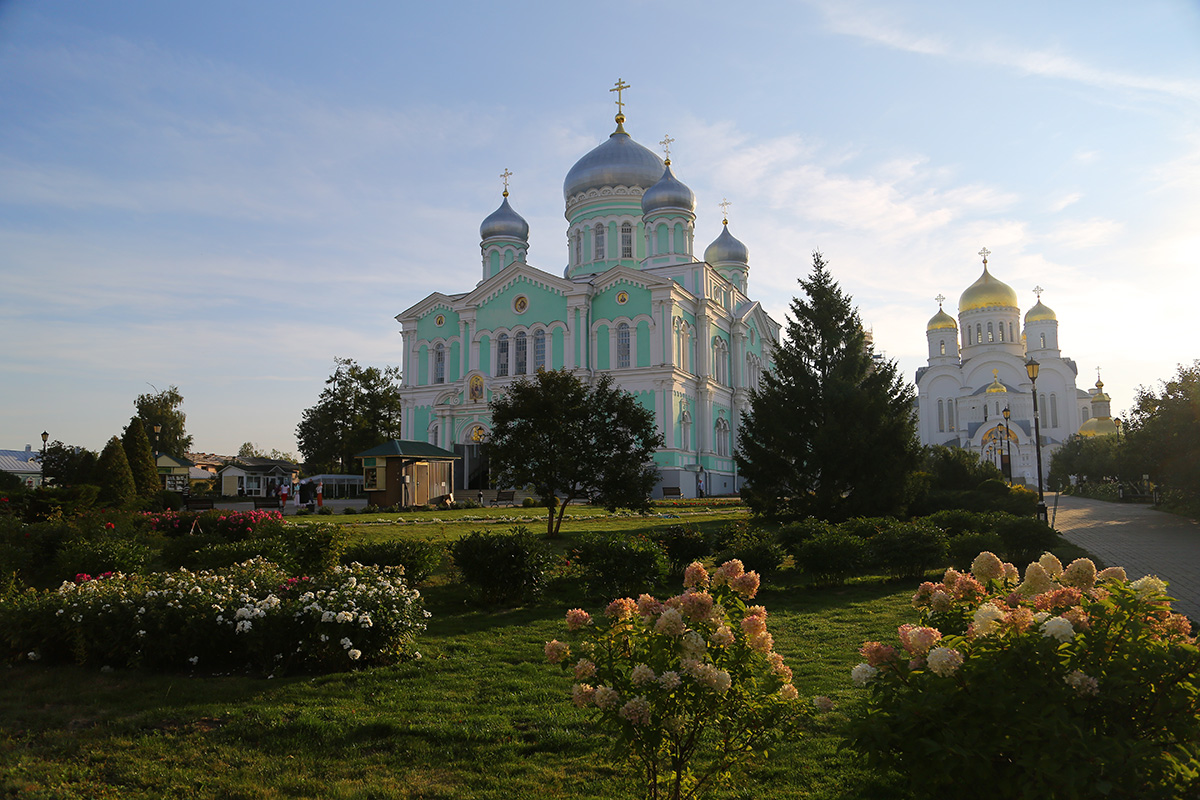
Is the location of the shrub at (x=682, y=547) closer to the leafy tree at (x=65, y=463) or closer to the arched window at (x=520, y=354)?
the leafy tree at (x=65, y=463)

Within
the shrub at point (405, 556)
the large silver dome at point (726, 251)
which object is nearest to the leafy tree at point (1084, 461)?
the large silver dome at point (726, 251)

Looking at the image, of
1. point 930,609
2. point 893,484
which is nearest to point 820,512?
point 893,484

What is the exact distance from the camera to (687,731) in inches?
140

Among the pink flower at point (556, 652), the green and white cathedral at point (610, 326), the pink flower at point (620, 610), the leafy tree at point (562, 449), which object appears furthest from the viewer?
the green and white cathedral at point (610, 326)

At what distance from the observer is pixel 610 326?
126 ft

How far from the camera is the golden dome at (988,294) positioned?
64.2 metres

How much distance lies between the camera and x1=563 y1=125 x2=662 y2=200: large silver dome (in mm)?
42969

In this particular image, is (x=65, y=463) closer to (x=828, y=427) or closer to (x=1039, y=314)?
(x=828, y=427)

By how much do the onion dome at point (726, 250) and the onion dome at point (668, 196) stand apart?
25.0 ft

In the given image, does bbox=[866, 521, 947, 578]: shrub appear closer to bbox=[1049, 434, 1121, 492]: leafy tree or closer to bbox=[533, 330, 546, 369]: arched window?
bbox=[533, 330, 546, 369]: arched window

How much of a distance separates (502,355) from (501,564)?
31.9 m

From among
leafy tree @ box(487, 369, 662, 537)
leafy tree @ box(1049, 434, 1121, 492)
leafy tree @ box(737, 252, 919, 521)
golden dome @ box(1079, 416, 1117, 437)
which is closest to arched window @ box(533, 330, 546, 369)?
leafy tree @ box(737, 252, 919, 521)

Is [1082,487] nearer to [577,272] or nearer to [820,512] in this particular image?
[577,272]

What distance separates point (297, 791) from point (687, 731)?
7.59 feet
